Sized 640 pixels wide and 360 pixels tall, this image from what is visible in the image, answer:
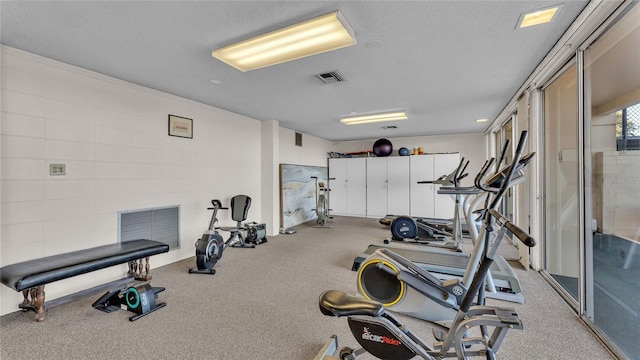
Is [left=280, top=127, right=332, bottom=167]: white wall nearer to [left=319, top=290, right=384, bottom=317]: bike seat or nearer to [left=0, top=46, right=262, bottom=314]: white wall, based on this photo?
[left=0, top=46, right=262, bottom=314]: white wall

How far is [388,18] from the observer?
6.65 feet

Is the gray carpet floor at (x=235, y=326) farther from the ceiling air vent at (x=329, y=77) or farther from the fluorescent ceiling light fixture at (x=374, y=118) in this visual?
the fluorescent ceiling light fixture at (x=374, y=118)

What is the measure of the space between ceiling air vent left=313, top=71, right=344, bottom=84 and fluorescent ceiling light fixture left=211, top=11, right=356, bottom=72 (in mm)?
744

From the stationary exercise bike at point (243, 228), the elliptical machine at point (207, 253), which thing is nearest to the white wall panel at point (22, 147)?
the elliptical machine at point (207, 253)

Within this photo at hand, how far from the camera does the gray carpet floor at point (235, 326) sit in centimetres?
191

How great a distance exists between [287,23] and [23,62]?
2713 millimetres

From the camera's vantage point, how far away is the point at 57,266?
2.31 m

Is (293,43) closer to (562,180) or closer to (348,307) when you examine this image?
(348,307)

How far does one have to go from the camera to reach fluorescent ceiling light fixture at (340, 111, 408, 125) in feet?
16.5

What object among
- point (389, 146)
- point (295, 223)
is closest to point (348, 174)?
point (389, 146)

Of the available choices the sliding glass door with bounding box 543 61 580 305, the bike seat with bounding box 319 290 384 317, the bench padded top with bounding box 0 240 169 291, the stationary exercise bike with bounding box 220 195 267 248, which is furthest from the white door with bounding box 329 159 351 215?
the bike seat with bounding box 319 290 384 317

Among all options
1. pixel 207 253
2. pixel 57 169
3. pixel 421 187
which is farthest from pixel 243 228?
pixel 421 187

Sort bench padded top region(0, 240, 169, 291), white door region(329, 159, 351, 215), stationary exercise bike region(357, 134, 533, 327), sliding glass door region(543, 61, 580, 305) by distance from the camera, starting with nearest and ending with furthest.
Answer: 1. stationary exercise bike region(357, 134, 533, 327)
2. bench padded top region(0, 240, 169, 291)
3. sliding glass door region(543, 61, 580, 305)
4. white door region(329, 159, 351, 215)

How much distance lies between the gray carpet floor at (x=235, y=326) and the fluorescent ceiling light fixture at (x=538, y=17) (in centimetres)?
250
